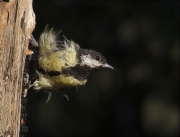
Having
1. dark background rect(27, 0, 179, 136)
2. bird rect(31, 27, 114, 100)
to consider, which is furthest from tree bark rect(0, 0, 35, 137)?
dark background rect(27, 0, 179, 136)

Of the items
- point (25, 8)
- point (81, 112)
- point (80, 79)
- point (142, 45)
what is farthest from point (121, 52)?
point (25, 8)

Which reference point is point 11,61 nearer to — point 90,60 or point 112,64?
point 90,60

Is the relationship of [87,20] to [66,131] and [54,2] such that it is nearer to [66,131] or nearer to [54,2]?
[54,2]

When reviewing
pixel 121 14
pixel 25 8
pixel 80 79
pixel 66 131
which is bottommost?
pixel 66 131

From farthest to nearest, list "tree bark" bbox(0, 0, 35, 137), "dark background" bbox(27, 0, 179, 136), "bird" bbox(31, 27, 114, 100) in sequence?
"dark background" bbox(27, 0, 179, 136)
"bird" bbox(31, 27, 114, 100)
"tree bark" bbox(0, 0, 35, 137)

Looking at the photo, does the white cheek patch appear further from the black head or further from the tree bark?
the tree bark

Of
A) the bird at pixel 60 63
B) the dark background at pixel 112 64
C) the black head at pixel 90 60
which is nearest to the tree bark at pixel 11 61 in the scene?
the bird at pixel 60 63

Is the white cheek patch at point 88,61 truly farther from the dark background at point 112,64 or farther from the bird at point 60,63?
the dark background at point 112,64
